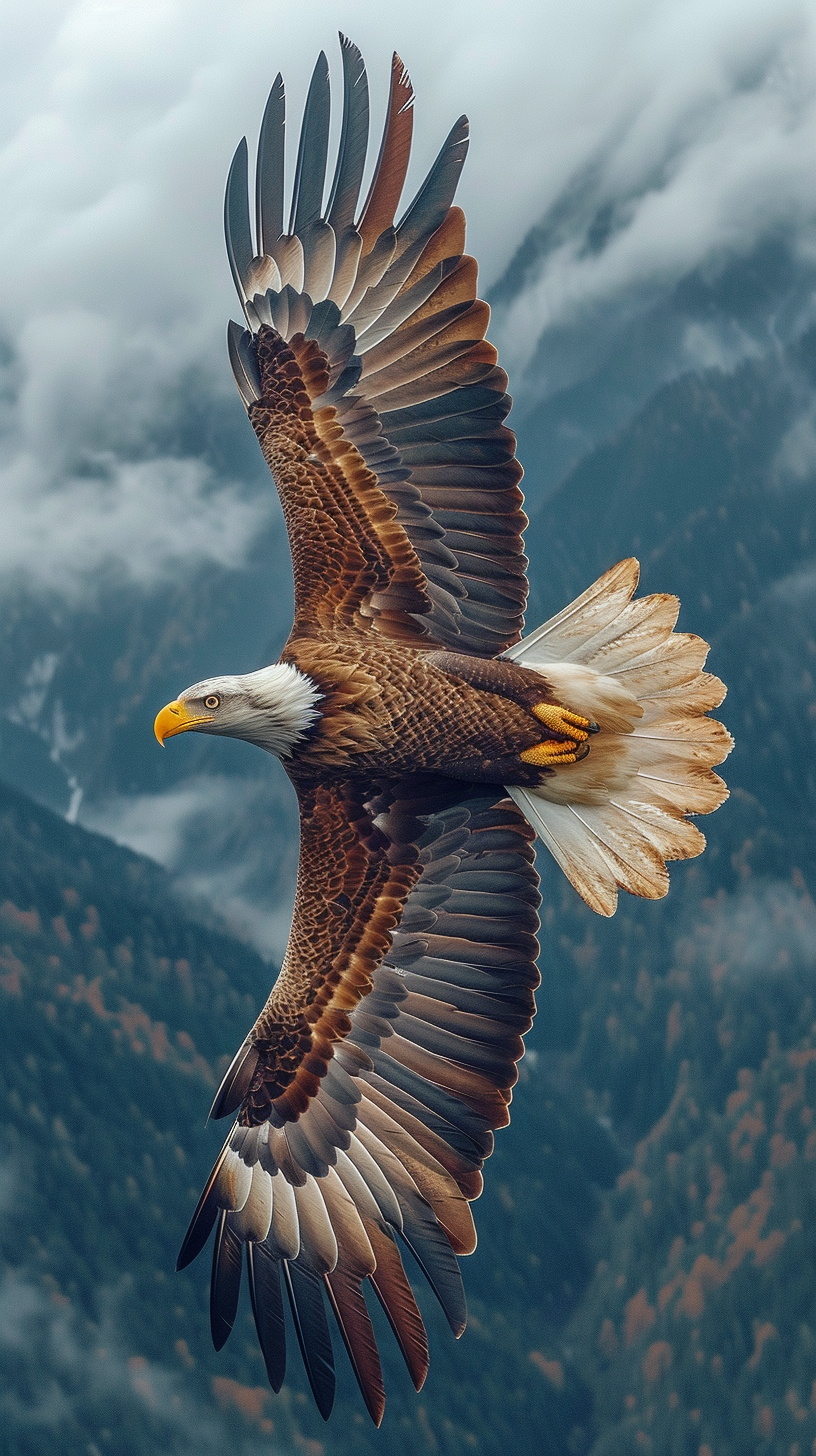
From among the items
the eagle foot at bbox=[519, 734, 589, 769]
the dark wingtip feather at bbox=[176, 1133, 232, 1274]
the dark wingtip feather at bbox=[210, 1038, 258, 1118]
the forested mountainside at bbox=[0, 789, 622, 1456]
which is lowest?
the forested mountainside at bbox=[0, 789, 622, 1456]

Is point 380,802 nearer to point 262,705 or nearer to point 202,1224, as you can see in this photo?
point 262,705

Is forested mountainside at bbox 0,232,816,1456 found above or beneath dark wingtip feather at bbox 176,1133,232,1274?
beneath

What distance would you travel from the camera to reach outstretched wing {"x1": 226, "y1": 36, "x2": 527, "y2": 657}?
29.7ft

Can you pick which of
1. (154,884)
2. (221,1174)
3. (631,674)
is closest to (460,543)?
(631,674)

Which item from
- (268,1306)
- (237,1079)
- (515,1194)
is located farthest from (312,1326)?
(515,1194)

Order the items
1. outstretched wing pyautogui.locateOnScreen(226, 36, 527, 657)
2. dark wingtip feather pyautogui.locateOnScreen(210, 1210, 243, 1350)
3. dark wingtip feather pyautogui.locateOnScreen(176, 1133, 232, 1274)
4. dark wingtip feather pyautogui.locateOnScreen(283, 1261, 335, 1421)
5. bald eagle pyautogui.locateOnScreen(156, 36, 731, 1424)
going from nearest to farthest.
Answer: dark wingtip feather pyautogui.locateOnScreen(283, 1261, 335, 1421), dark wingtip feather pyautogui.locateOnScreen(176, 1133, 232, 1274), dark wingtip feather pyautogui.locateOnScreen(210, 1210, 243, 1350), bald eagle pyautogui.locateOnScreen(156, 36, 731, 1424), outstretched wing pyautogui.locateOnScreen(226, 36, 527, 657)

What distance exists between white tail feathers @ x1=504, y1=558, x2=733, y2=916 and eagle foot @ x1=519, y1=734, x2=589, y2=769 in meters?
0.10

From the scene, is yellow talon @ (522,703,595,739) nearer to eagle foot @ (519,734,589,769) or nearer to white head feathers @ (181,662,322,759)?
eagle foot @ (519,734,589,769)

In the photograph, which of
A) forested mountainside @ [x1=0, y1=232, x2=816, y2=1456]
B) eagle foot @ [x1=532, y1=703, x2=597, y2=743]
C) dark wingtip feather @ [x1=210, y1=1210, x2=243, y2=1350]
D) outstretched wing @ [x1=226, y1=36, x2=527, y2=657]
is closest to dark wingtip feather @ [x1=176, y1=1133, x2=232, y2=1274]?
dark wingtip feather @ [x1=210, y1=1210, x2=243, y2=1350]

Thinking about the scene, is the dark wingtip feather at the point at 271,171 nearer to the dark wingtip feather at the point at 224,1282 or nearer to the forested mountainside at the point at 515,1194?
the dark wingtip feather at the point at 224,1282

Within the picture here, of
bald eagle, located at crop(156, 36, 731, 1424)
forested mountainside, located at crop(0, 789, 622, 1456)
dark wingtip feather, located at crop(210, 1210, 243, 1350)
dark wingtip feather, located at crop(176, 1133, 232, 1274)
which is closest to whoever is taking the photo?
dark wingtip feather, located at crop(176, 1133, 232, 1274)

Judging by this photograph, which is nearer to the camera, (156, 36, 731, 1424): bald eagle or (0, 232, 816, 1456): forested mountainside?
(156, 36, 731, 1424): bald eagle

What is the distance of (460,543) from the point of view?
30.4 feet

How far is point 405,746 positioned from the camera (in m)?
8.67
